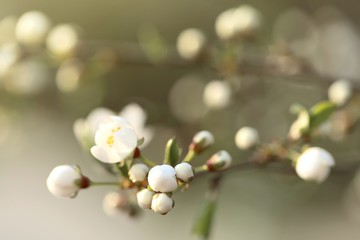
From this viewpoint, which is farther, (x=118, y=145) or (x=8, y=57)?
(x=8, y=57)

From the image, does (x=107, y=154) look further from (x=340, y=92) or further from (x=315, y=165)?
(x=340, y=92)

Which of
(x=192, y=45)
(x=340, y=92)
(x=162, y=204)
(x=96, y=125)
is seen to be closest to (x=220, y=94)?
(x=192, y=45)

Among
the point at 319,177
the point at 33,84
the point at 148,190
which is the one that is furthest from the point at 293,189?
Result: the point at 148,190

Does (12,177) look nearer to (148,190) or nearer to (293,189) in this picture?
(293,189)

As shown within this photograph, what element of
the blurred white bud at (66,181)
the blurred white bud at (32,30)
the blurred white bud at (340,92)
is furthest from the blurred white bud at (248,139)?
the blurred white bud at (32,30)

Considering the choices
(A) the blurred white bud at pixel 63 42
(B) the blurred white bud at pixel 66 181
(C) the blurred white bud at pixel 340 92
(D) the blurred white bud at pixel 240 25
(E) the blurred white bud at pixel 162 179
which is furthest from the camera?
(A) the blurred white bud at pixel 63 42

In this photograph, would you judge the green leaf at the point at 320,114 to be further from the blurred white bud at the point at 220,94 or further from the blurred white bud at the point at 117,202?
the blurred white bud at the point at 220,94
